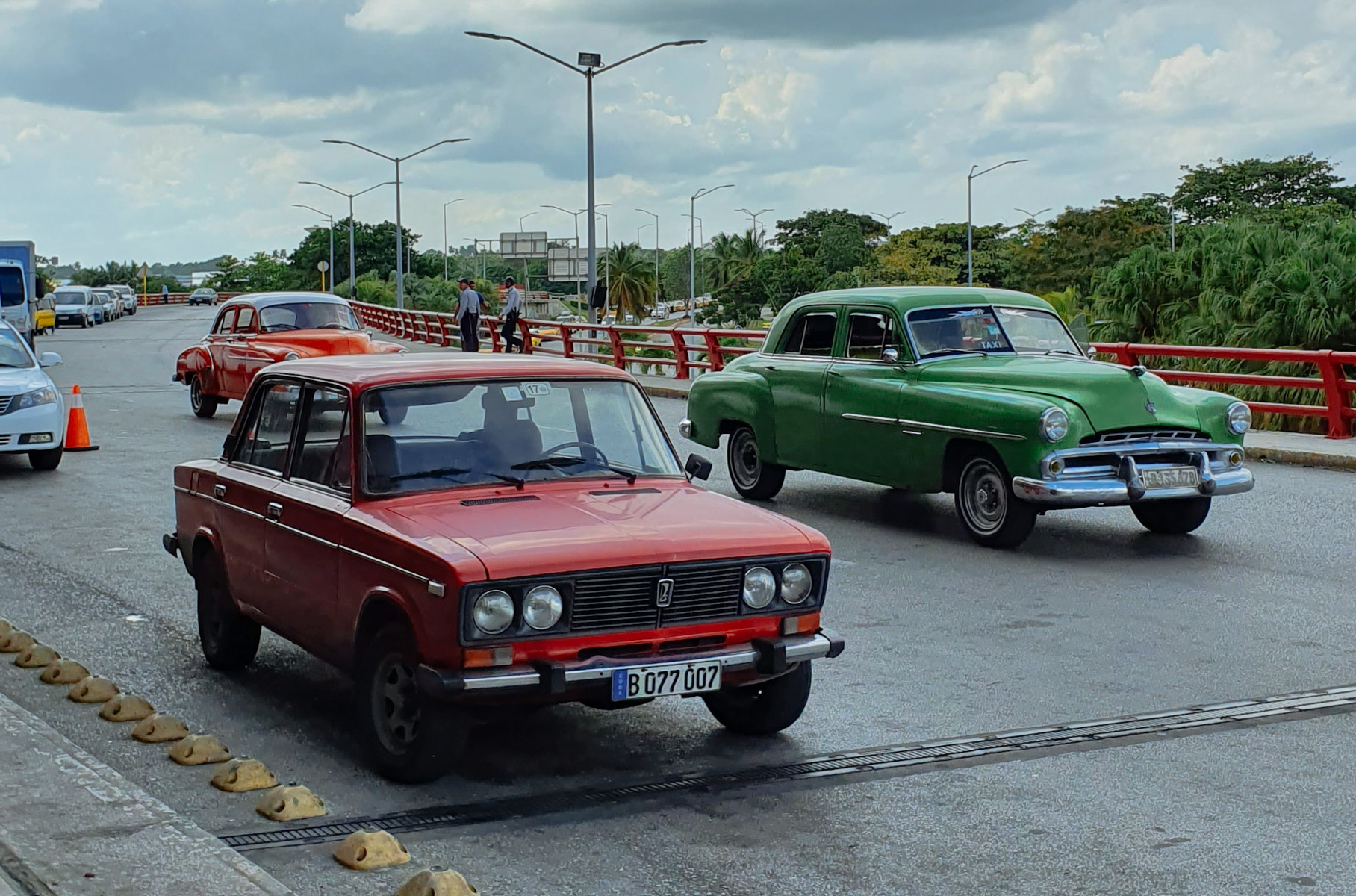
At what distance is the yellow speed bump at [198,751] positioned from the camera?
6.13 meters

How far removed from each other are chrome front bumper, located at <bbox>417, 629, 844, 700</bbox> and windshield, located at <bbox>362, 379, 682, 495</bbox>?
3.57 feet

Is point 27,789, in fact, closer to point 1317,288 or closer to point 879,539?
point 879,539

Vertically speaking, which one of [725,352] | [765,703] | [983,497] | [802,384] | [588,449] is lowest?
[765,703]

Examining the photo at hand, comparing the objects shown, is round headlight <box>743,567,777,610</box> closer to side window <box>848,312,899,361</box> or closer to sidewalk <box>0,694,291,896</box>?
sidewalk <box>0,694,291,896</box>

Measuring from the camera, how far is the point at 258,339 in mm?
22125

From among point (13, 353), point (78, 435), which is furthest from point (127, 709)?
point (78, 435)

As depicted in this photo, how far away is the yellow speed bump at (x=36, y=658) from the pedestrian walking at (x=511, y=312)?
87.3 ft

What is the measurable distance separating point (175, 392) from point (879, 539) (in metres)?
19.7

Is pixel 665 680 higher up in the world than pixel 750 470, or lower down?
higher up

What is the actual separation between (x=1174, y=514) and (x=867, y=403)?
2.30 m

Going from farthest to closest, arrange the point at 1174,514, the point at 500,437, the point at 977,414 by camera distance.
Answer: the point at 1174,514 → the point at 977,414 → the point at 500,437

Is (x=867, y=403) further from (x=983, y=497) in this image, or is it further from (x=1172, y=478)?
(x=1172, y=478)

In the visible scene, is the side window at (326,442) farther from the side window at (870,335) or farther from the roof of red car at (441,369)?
the side window at (870,335)

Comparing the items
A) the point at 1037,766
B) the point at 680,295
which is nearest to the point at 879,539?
the point at 1037,766
